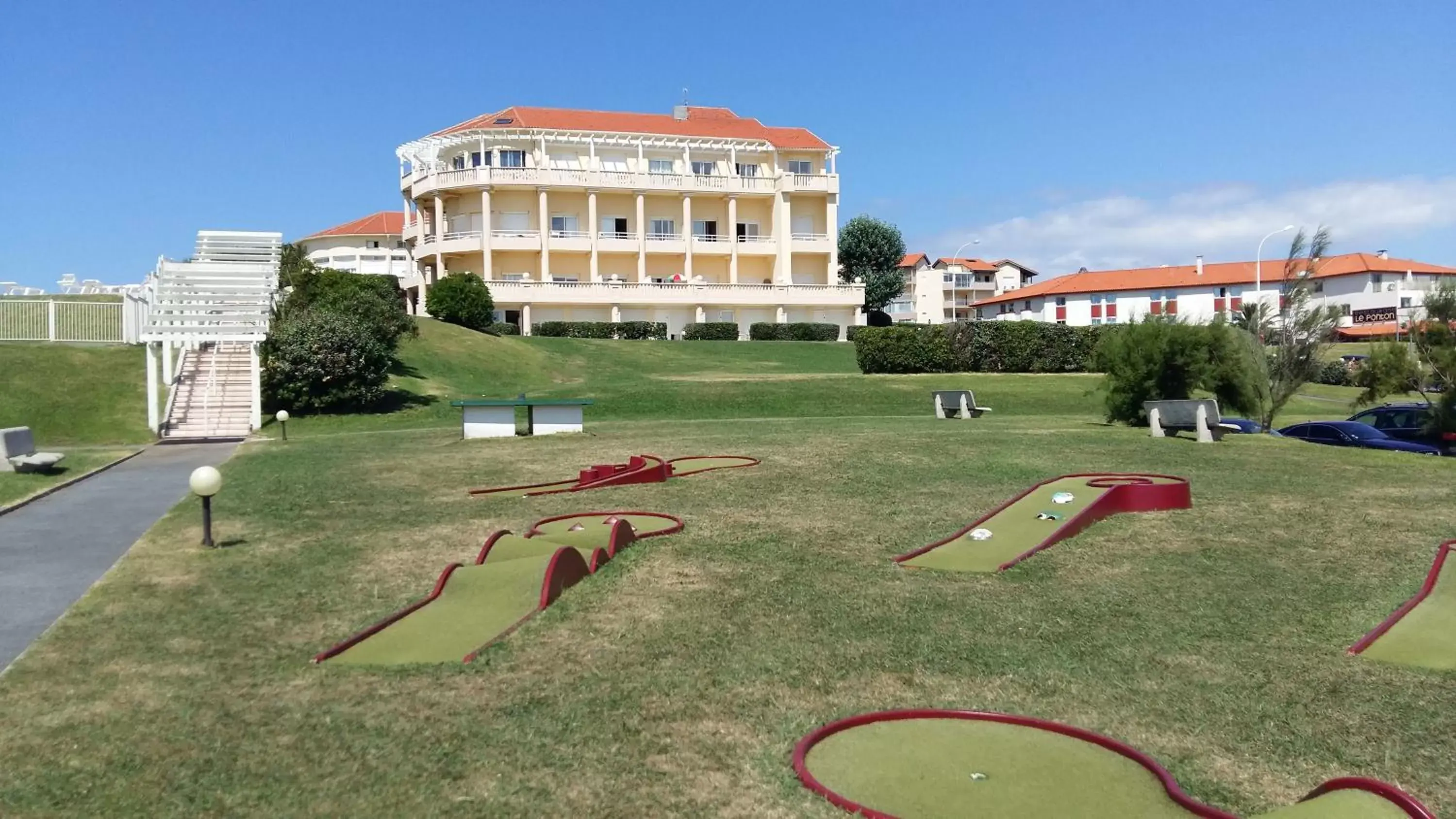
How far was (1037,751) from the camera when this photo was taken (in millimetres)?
5281

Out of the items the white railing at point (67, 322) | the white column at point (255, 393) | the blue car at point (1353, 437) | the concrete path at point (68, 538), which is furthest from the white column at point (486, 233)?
the blue car at point (1353, 437)

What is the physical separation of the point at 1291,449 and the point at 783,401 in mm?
14650

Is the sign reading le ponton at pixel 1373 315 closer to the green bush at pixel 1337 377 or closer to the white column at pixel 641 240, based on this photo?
the green bush at pixel 1337 377

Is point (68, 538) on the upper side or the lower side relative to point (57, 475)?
lower

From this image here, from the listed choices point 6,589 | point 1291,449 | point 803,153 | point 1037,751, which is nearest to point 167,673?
point 6,589

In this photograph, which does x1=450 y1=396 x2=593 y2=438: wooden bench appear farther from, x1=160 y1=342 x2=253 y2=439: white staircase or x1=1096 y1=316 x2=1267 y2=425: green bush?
x1=1096 y1=316 x2=1267 y2=425: green bush

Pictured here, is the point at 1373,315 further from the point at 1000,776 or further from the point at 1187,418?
the point at 1000,776

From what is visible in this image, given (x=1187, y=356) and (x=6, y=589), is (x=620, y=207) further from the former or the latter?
(x=6, y=589)

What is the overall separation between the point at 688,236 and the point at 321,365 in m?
37.3

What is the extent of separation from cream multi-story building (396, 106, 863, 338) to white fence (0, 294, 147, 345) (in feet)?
84.3

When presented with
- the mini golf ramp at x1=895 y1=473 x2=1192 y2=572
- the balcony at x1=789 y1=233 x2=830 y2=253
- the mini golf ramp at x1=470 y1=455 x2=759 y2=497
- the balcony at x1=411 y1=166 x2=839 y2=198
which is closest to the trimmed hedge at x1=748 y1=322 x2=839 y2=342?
the balcony at x1=789 y1=233 x2=830 y2=253

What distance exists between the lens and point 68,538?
37.1ft

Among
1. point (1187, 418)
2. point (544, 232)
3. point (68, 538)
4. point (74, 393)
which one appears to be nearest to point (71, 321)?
point (74, 393)

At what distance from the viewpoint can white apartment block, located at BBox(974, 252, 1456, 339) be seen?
8231 centimetres
